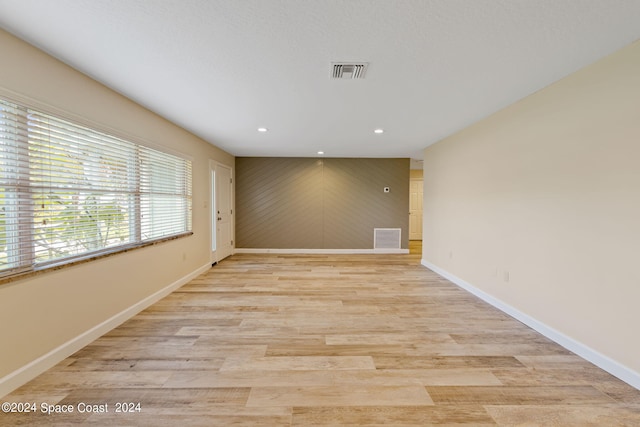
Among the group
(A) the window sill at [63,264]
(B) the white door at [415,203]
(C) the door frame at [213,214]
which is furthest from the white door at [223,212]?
(B) the white door at [415,203]

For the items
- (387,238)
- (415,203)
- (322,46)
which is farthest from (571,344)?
(415,203)

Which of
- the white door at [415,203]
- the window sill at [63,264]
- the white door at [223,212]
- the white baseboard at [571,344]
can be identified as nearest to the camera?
the window sill at [63,264]

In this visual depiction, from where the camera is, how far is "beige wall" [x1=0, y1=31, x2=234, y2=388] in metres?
1.74

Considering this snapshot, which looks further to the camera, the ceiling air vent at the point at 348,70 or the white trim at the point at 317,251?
the white trim at the point at 317,251

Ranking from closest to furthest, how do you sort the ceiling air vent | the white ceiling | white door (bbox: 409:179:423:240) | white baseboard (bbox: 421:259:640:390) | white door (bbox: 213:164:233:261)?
the white ceiling, white baseboard (bbox: 421:259:640:390), the ceiling air vent, white door (bbox: 213:164:233:261), white door (bbox: 409:179:423:240)

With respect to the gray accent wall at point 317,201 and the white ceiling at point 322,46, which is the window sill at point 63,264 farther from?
→ the gray accent wall at point 317,201

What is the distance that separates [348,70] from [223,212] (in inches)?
175

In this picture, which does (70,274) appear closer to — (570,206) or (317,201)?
(570,206)

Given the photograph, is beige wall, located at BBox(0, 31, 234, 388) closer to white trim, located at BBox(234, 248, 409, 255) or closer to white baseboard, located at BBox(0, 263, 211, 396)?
white baseboard, located at BBox(0, 263, 211, 396)

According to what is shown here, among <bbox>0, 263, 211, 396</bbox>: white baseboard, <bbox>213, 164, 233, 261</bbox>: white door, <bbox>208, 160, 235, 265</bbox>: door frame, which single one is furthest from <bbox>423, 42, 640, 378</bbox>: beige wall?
<bbox>213, 164, 233, 261</bbox>: white door

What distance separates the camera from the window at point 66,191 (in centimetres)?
175

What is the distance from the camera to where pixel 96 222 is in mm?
2467

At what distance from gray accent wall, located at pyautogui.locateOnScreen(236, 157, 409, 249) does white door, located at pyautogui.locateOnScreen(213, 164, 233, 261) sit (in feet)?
1.15

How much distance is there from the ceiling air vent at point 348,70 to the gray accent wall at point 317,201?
13.8 ft
